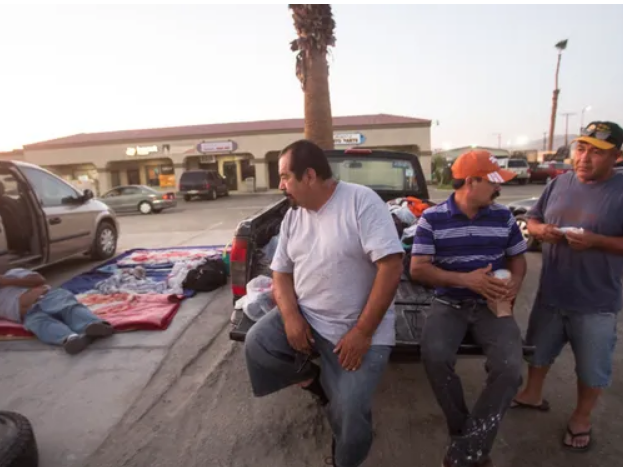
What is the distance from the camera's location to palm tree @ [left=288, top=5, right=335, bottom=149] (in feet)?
29.2

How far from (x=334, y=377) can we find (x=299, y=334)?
0.30 metres

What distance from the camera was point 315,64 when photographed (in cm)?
900

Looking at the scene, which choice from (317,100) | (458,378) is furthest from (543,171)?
(458,378)

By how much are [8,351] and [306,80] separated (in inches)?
289

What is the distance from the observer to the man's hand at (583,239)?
7.85 ft

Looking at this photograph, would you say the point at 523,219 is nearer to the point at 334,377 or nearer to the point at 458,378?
the point at 458,378

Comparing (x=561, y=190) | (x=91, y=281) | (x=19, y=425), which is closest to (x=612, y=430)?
(x=561, y=190)

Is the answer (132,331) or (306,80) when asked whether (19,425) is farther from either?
(306,80)

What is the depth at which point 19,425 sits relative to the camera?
242 centimetres

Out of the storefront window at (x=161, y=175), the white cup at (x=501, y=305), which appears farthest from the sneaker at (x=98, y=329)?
the storefront window at (x=161, y=175)

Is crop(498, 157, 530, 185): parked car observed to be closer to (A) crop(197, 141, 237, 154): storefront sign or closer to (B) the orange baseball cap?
(A) crop(197, 141, 237, 154): storefront sign

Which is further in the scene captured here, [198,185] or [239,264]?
[198,185]

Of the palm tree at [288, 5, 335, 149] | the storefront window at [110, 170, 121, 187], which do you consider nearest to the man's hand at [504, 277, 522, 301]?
the palm tree at [288, 5, 335, 149]

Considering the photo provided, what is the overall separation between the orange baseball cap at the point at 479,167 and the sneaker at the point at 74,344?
3.79m
